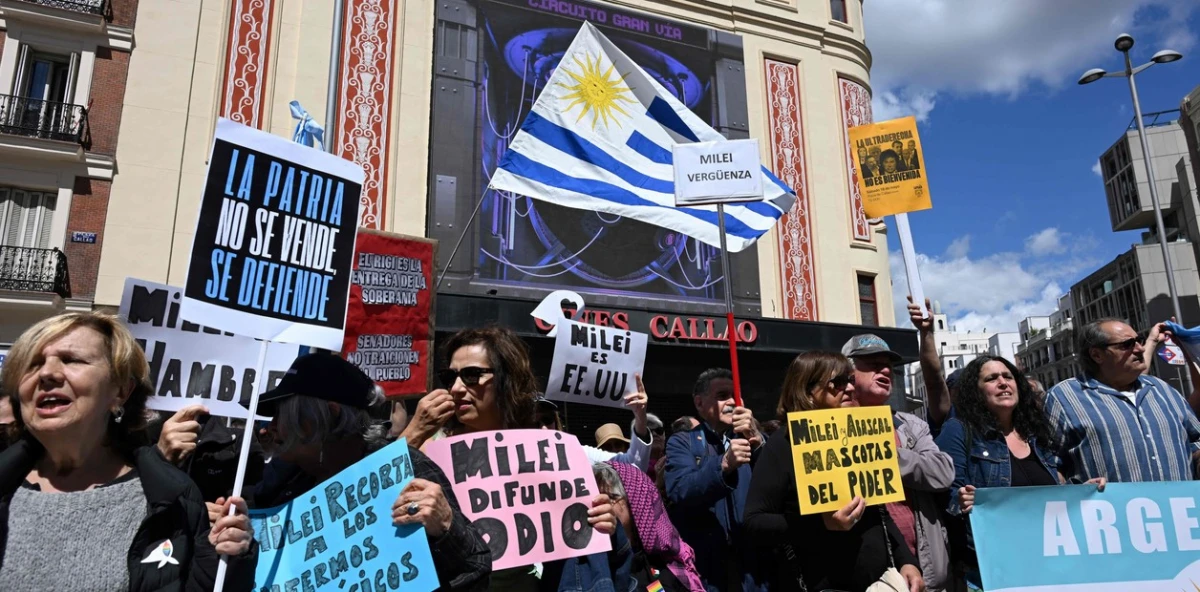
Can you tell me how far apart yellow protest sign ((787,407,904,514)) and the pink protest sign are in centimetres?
97

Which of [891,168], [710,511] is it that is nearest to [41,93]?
[891,168]

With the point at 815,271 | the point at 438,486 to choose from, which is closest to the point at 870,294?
the point at 815,271

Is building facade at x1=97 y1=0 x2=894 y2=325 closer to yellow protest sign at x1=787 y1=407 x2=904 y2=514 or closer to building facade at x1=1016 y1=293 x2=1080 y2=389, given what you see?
yellow protest sign at x1=787 y1=407 x2=904 y2=514

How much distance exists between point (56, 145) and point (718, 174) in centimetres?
1167

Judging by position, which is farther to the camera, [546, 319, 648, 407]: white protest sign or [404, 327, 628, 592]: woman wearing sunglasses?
[546, 319, 648, 407]: white protest sign

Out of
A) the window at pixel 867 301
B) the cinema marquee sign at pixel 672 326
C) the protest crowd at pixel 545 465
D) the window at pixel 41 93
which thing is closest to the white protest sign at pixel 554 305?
the protest crowd at pixel 545 465

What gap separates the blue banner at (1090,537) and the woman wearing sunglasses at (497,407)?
2030 mm

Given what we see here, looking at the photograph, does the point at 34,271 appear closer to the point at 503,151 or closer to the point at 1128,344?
the point at 503,151

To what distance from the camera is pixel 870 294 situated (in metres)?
17.2

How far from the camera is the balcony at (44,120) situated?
1236 cm

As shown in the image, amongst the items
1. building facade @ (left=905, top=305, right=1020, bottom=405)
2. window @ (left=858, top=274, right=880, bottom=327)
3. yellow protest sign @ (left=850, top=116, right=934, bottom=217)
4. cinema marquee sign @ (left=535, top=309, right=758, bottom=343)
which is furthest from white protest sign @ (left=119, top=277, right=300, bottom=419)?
building facade @ (left=905, top=305, right=1020, bottom=405)

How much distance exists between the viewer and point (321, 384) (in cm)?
262

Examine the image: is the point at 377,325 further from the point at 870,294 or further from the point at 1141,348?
the point at 870,294

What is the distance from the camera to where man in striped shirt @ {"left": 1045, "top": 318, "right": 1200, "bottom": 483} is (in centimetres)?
394
